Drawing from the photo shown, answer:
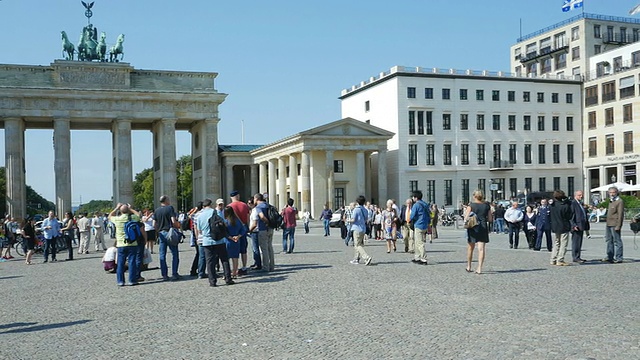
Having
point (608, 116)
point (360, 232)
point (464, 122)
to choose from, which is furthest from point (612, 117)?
point (360, 232)

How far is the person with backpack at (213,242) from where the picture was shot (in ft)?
45.8

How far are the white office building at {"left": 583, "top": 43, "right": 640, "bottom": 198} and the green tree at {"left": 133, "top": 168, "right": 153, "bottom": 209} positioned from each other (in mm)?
64105

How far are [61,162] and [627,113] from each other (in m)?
53.9

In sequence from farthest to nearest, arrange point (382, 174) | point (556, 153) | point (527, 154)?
1. point (556, 153)
2. point (527, 154)
3. point (382, 174)

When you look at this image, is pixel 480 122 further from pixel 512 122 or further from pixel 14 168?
pixel 14 168

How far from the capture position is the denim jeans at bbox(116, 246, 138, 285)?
47.7 feet

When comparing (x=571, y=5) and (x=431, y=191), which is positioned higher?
(x=571, y=5)

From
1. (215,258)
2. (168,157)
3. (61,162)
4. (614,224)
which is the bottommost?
(215,258)

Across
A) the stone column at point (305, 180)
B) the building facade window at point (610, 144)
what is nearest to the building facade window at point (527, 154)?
the building facade window at point (610, 144)

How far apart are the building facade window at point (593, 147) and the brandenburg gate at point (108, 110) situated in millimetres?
40112

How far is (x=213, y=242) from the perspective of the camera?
46.3ft

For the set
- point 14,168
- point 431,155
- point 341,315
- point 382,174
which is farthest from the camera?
point 431,155

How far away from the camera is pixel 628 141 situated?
6706cm

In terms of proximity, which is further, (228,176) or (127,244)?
(228,176)
